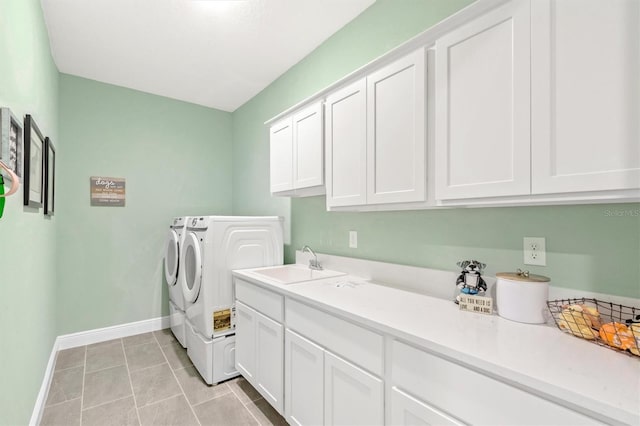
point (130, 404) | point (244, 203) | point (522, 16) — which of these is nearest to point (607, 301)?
point (522, 16)

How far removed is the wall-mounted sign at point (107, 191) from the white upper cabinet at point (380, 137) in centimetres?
258

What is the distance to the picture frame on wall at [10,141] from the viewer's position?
110 cm

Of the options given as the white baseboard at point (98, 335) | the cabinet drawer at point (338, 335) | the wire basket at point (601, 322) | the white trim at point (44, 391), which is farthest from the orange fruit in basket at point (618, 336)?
the white baseboard at point (98, 335)

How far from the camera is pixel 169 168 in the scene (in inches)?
140

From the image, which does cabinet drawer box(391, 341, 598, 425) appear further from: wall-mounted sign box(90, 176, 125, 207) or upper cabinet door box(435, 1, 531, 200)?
wall-mounted sign box(90, 176, 125, 207)

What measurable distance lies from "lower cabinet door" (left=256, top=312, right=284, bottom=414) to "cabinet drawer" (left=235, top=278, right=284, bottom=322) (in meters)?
0.05

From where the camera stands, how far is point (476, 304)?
1.32 m

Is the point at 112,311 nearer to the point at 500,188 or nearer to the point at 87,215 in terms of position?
the point at 87,215

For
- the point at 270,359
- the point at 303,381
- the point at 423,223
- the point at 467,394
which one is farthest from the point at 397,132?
the point at 270,359

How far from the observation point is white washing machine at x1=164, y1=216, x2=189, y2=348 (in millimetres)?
2832

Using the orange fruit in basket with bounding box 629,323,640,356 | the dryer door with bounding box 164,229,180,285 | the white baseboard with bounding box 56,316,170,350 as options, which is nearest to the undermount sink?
the dryer door with bounding box 164,229,180,285

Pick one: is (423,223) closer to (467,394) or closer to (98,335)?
(467,394)

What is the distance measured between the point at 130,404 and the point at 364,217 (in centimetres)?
212

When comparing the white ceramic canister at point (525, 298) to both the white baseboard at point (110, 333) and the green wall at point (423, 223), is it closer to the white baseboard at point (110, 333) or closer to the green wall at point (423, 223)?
the green wall at point (423, 223)
